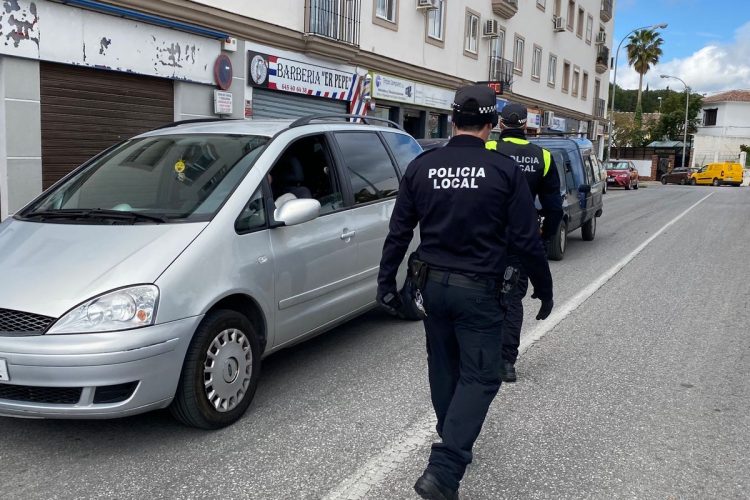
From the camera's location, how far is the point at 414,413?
4.02 m

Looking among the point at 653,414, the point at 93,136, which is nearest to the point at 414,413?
the point at 653,414

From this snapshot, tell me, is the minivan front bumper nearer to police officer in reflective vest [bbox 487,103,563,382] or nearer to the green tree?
police officer in reflective vest [bbox 487,103,563,382]

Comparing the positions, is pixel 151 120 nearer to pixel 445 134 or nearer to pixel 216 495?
pixel 216 495

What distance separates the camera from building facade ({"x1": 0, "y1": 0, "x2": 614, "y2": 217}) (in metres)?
9.38

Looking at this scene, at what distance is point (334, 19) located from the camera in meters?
15.6

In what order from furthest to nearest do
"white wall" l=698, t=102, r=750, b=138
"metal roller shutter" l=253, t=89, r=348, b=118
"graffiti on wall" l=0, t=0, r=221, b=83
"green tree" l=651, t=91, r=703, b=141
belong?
"white wall" l=698, t=102, r=750, b=138 < "green tree" l=651, t=91, r=703, b=141 < "metal roller shutter" l=253, t=89, r=348, b=118 < "graffiti on wall" l=0, t=0, r=221, b=83

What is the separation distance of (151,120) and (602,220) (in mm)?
10955

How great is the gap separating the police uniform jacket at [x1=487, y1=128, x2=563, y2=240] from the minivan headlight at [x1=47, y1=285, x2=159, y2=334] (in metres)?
2.57

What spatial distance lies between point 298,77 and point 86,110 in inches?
216

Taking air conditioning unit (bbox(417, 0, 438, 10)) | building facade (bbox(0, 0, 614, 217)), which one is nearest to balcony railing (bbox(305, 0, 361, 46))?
building facade (bbox(0, 0, 614, 217))

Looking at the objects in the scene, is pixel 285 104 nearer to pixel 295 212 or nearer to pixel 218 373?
pixel 295 212

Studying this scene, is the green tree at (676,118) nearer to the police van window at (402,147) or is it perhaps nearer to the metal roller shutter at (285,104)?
the metal roller shutter at (285,104)

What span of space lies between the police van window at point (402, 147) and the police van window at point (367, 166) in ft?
0.49

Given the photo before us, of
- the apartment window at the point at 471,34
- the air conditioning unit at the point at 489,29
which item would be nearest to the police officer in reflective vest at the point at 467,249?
the apartment window at the point at 471,34
